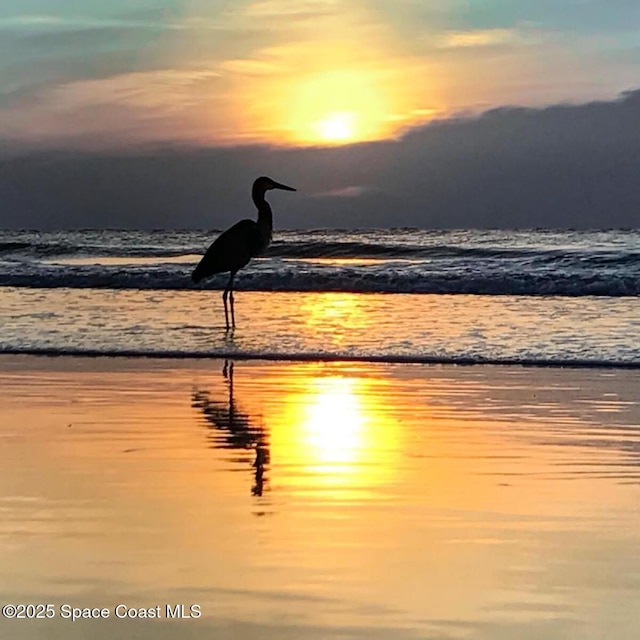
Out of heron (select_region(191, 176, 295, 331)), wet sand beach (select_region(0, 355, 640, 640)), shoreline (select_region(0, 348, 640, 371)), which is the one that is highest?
heron (select_region(191, 176, 295, 331))

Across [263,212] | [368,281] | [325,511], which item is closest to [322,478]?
[325,511]

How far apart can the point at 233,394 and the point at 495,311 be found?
6313mm

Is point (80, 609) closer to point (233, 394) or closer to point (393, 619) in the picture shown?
point (393, 619)

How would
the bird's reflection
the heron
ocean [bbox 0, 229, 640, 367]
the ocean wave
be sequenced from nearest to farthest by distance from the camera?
the bird's reflection
ocean [bbox 0, 229, 640, 367]
the heron
the ocean wave

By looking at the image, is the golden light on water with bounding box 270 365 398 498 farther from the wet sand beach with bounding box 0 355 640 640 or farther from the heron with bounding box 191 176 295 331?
the heron with bounding box 191 176 295 331

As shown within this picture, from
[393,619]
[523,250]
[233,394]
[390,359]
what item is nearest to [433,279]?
[390,359]

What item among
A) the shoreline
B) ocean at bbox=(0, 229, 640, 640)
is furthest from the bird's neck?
→ the shoreline

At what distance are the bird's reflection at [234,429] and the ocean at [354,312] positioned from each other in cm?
223

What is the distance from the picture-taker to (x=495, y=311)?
13.5m

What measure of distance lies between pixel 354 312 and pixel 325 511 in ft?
29.4

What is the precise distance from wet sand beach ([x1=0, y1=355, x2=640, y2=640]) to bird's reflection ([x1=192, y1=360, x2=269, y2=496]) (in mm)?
24

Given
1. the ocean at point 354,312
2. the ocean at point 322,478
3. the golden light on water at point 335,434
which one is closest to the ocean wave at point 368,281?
the ocean at point 354,312

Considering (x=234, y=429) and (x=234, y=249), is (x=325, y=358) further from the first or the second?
(x=234, y=249)

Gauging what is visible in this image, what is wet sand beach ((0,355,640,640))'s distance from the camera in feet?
11.1
